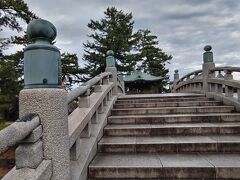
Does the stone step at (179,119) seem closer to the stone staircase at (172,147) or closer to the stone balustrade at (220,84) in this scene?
the stone staircase at (172,147)

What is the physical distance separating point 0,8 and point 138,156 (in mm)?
9815

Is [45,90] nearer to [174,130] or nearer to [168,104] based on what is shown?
[174,130]

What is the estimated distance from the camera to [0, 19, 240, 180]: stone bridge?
2.00m

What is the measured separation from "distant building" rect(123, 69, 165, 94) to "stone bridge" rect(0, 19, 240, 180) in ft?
50.3

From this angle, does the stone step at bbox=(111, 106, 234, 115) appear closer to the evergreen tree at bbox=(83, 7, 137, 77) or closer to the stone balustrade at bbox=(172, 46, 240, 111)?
the stone balustrade at bbox=(172, 46, 240, 111)

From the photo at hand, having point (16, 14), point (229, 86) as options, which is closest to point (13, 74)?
point (16, 14)

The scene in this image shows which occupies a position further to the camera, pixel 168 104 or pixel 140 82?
pixel 140 82

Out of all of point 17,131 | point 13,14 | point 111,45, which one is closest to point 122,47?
point 111,45

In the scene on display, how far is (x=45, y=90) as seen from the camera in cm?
205

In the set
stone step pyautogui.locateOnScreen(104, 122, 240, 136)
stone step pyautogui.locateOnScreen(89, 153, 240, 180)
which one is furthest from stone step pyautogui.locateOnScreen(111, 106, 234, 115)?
stone step pyautogui.locateOnScreen(89, 153, 240, 180)

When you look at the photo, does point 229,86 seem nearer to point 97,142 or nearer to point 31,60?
point 97,142

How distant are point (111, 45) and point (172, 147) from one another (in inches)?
856

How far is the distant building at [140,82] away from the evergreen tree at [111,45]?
8.68 feet

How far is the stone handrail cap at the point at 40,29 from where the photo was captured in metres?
2.00
